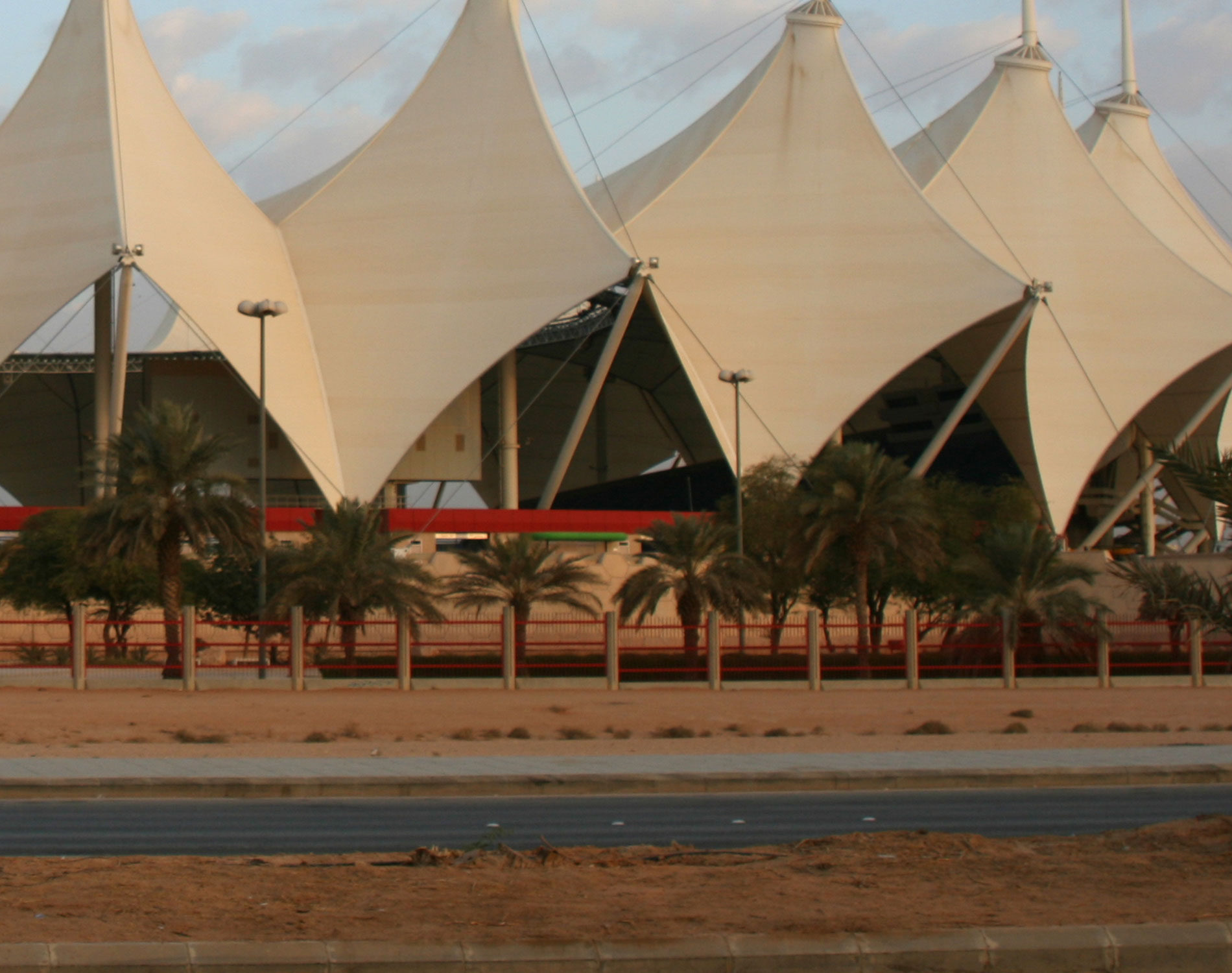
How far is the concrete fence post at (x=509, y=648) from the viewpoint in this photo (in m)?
26.0

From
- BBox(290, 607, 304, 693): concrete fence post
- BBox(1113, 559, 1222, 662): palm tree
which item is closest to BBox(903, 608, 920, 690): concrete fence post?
BBox(1113, 559, 1222, 662): palm tree

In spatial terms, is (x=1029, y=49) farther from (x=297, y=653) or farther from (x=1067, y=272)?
(x=297, y=653)

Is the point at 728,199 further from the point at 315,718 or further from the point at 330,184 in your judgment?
the point at 315,718

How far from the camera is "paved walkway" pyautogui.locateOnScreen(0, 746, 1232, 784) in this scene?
14320mm

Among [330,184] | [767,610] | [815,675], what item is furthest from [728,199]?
[815,675]

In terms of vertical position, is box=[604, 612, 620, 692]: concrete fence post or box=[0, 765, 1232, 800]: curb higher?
box=[604, 612, 620, 692]: concrete fence post

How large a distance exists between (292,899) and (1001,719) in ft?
53.8

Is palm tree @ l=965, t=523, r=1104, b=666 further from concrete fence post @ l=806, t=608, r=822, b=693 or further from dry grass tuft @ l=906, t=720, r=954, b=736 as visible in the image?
dry grass tuft @ l=906, t=720, r=954, b=736

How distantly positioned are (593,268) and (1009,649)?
863 inches

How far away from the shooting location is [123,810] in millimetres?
12469

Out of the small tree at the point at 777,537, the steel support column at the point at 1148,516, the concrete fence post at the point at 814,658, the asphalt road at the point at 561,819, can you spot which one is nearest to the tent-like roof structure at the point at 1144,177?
the steel support column at the point at 1148,516

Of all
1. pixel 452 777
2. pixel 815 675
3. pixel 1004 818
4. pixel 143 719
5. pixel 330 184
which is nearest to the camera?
pixel 1004 818

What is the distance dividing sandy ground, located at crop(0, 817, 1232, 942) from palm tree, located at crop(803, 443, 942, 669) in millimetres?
22957

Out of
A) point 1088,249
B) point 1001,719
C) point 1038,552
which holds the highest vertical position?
point 1088,249
